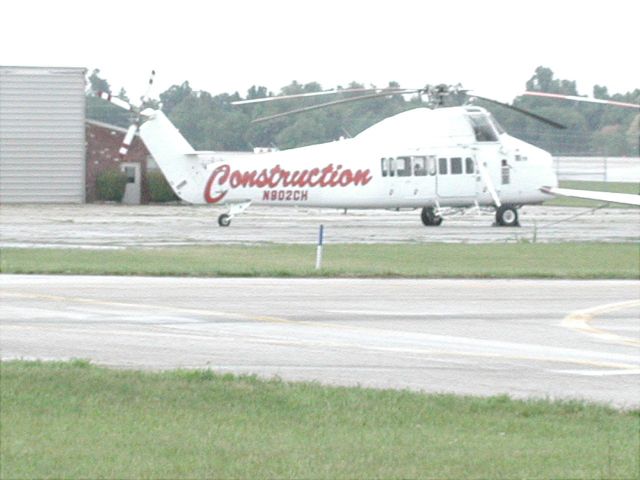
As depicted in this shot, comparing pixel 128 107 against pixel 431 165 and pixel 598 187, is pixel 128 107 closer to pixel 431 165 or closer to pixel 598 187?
pixel 431 165

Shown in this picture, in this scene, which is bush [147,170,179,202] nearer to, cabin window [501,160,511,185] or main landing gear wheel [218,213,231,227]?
main landing gear wheel [218,213,231,227]

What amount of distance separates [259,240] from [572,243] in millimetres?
7802

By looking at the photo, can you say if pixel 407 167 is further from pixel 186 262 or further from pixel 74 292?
pixel 74 292

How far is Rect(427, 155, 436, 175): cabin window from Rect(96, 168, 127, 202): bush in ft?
84.0

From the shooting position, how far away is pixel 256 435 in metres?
9.55

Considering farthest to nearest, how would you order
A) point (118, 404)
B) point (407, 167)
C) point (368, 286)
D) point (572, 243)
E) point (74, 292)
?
point (407, 167)
point (572, 243)
point (368, 286)
point (74, 292)
point (118, 404)

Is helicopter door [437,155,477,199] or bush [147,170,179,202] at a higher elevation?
helicopter door [437,155,477,199]

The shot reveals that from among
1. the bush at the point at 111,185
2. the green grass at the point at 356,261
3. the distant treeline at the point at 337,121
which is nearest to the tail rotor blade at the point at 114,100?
the green grass at the point at 356,261

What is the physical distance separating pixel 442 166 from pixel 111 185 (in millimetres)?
25946

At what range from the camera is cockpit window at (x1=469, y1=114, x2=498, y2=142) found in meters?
41.9

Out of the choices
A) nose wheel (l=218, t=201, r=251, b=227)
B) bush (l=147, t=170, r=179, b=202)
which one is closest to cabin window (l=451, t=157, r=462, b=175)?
nose wheel (l=218, t=201, r=251, b=227)

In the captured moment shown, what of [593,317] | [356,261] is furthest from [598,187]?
[593,317]

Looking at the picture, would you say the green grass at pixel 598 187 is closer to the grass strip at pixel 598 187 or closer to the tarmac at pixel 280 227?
the grass strip at pixel 598 187

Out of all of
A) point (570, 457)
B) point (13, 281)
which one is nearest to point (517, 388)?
point (570, 457)
